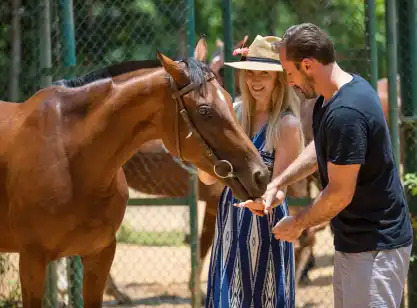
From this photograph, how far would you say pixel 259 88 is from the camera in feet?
12.6

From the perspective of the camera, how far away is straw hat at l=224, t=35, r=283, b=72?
148 inches

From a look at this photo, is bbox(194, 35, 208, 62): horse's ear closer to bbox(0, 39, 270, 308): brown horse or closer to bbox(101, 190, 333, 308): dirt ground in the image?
bbox(0, 39, 270, 308): brown horse

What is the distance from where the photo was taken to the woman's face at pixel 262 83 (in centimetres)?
382

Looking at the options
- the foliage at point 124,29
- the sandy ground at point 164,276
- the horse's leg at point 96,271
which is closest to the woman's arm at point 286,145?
the horse's leg at point 96,271

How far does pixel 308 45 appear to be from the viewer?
296 centimetres

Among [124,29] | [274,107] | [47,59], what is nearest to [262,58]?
[274,107]

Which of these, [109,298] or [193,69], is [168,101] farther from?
[109,298]

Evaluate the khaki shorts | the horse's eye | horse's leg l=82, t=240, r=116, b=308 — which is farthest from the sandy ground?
the khaki shorts

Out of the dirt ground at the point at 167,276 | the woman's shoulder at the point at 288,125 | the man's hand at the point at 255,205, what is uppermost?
the woman's shoulder at the point at 288,125

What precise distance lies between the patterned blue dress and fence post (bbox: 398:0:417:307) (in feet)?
6.94

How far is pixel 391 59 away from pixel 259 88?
6.30 feet

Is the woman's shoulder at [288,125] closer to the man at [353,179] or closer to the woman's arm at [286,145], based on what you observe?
the woman's arm at [286,145]

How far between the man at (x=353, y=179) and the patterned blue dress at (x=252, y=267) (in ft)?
1.79

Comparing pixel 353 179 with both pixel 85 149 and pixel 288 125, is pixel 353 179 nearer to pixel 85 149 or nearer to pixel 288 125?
pixel 288 125
